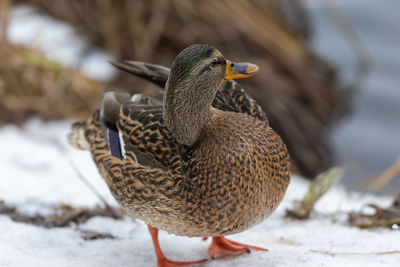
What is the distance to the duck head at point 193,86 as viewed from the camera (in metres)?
2.17

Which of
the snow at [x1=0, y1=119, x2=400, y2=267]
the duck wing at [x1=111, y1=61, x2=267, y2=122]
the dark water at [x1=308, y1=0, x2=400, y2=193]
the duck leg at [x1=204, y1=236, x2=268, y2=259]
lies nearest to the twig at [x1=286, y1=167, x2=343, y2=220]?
the snow at [x1=0, y1=119, x2=400, y2=267]

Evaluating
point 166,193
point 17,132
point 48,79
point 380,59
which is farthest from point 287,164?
point 380,59

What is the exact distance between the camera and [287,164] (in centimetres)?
252

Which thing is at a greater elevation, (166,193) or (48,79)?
(166,193)

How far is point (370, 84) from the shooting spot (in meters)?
6.84

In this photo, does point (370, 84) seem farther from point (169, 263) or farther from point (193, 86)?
point (193, 86)

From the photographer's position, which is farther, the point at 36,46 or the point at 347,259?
the point at 36,46

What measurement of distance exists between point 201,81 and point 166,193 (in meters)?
0.51

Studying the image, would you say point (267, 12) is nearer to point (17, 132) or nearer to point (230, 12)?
point (230, 12)

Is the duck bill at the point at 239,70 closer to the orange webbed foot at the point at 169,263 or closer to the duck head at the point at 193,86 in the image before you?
the duck head at the point at 193,86

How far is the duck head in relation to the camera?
217 cm

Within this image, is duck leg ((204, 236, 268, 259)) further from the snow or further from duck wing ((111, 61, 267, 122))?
duck wing ((111, 61, 267, 122))

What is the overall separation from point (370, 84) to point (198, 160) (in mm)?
5057

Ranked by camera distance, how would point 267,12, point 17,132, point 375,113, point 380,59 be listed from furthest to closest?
point 380,59 < point 375,113 < point 267,12 < point 17,132
